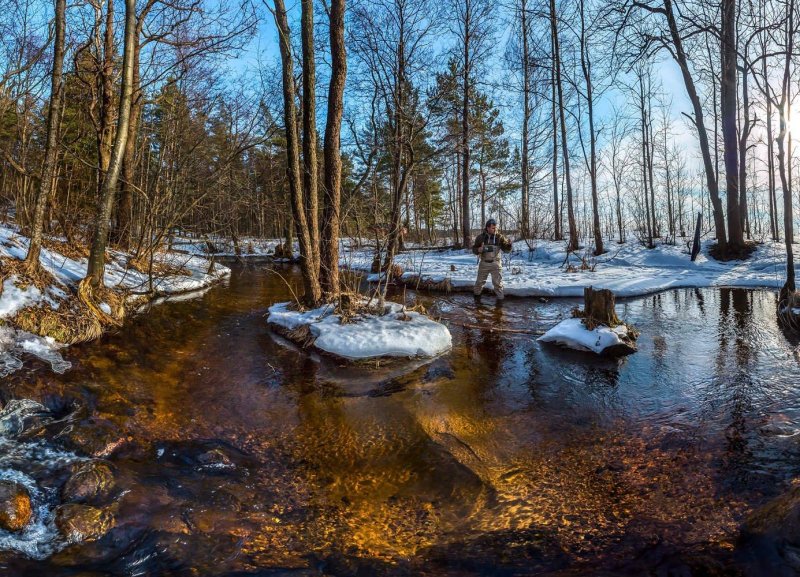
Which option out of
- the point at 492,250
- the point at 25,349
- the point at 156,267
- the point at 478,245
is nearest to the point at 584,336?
the point at 492,250

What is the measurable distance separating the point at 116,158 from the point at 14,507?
20.3 feet

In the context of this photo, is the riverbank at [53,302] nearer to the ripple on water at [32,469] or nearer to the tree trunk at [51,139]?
the tree trunk at [51,139]

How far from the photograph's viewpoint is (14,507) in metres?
2.70

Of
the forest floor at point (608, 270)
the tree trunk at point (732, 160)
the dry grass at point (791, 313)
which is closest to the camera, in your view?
the dry grass at point (791, 313)

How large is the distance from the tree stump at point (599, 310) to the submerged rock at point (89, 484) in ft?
21.6

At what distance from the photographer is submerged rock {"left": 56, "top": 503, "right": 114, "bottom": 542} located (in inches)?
103

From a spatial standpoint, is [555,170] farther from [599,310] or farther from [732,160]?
[599,310]

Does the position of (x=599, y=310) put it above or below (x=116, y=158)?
below

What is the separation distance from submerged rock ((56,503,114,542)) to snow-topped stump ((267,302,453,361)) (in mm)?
3770

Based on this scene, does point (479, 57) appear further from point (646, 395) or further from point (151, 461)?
point (151, 461)

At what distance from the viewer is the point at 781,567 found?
2.23 m

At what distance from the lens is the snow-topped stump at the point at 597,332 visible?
6.56 meters

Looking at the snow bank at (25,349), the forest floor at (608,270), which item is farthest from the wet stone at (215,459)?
the forest floor at (608,270)

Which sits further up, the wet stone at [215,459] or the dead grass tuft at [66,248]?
the dead grass tuft at [66,248]
